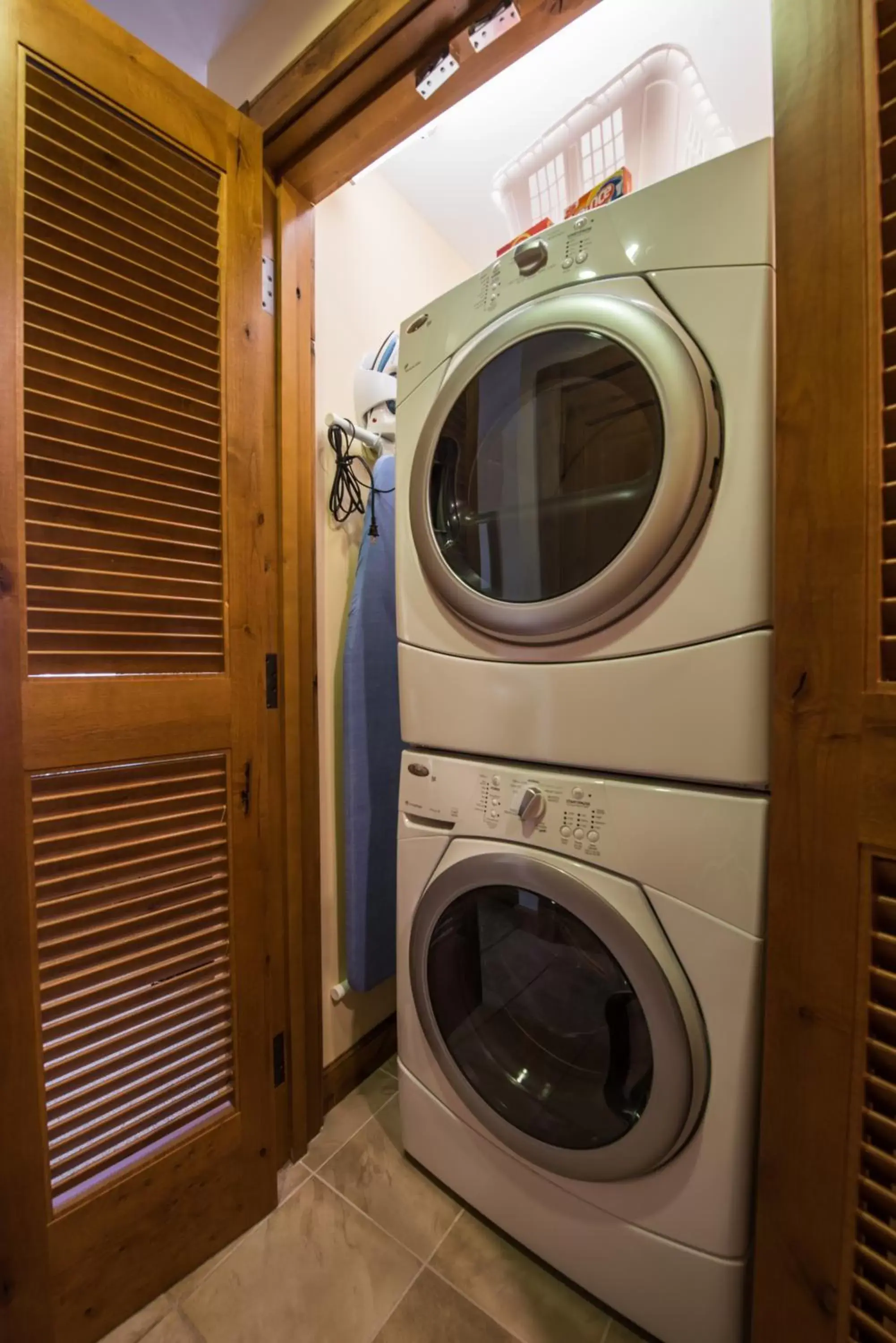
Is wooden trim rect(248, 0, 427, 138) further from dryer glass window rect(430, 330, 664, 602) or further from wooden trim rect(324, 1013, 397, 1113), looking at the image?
wooden trim rect(324, 1013, 397, 1113)

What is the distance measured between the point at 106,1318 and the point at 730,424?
1.64 metres

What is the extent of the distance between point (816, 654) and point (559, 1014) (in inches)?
27.7

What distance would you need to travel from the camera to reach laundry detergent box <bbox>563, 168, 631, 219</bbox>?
0.90 meters

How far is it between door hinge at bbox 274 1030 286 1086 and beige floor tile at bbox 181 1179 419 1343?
22cm

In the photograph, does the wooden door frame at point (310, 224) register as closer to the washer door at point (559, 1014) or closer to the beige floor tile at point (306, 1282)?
the beige floor tile at point (306, 1282)

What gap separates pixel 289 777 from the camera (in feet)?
3.61

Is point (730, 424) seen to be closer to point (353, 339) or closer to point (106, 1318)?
point (353, 339)

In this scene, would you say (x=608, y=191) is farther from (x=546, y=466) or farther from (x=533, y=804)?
(x=533, y=804)

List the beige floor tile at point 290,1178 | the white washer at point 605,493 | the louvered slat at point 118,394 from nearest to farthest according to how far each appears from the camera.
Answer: the white washer at point 605,493
the louvered slat at point 118,394
the beige floor tile at point 290,1178

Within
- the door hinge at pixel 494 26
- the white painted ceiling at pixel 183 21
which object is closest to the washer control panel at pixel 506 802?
the door hinge at pixel 494 26

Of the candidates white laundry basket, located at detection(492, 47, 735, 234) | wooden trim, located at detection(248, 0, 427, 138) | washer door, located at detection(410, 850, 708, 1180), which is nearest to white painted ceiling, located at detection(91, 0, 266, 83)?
wooden trim, located at detection(248, 0, 427, 138)

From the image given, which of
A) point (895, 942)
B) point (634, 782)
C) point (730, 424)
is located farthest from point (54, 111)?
point (895, 942)

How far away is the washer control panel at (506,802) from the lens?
774mm

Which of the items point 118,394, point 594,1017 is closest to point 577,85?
point 118,394
